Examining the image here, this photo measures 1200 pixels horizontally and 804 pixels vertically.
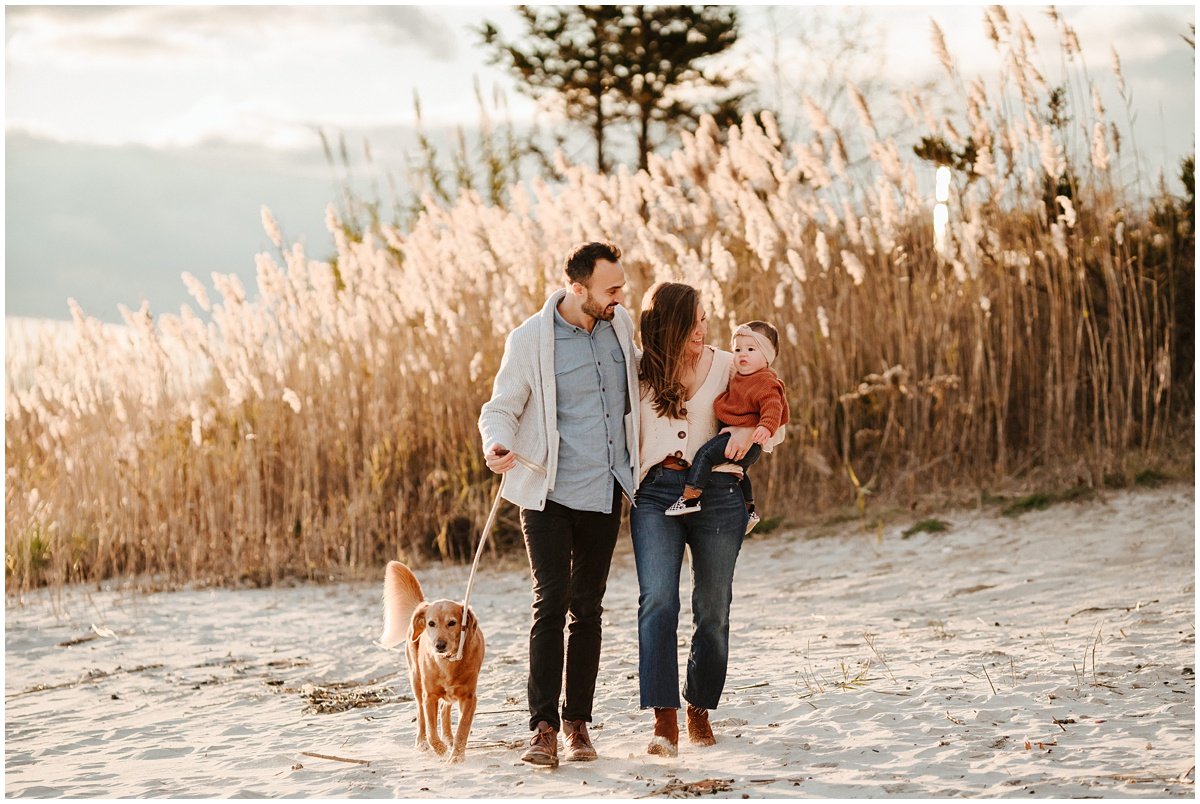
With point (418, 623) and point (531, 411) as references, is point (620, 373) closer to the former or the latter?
point (531, 411)

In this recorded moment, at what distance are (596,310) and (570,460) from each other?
1.63 ft

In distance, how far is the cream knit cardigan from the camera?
13.6ft

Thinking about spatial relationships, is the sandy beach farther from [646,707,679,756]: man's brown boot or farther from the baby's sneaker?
the baby's sneaker

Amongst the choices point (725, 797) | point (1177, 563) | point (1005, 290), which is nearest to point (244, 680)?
point (725, 797)

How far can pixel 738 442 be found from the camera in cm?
409

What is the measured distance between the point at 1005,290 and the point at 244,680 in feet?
18.5

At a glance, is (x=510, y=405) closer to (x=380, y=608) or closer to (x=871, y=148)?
(x=380, y=608)

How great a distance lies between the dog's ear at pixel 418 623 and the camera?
4285mm

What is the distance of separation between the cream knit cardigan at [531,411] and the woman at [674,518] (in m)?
0.09

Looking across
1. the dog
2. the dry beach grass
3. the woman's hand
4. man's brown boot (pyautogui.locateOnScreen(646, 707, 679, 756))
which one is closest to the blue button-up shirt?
the woman's hand

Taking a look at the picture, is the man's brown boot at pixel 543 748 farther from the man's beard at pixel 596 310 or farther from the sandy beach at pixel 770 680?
the man's beard at pixel 596 310

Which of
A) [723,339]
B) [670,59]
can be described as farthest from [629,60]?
[723,339]

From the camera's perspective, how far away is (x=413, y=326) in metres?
9.63

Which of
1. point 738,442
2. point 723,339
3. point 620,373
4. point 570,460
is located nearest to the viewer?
point 738,442
